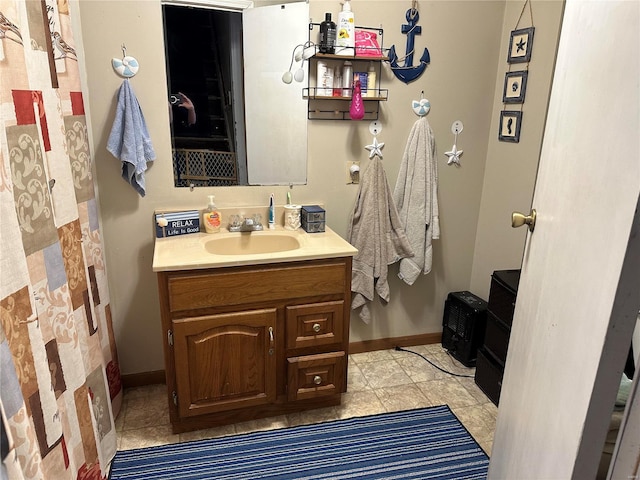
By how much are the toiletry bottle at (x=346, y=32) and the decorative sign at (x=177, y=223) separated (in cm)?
104

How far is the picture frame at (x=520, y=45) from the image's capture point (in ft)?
7.09

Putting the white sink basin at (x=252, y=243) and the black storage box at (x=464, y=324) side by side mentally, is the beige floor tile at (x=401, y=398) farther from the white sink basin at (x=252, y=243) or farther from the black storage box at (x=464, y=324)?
the white sink basin at (x=252, y=243)

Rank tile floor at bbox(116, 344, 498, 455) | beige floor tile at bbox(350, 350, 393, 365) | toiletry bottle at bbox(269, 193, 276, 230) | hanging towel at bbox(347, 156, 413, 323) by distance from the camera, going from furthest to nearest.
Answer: beige floor tile at bbox(350, 350, 393, 365) → hanging towel at bbox(347, 156, 413, 323) → toiletry bottle at bbox(269, 193, 276, 230) → tile floor at bbox(116, 344, 498, 455)

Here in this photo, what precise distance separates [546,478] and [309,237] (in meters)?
1.37

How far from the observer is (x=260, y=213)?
224cm

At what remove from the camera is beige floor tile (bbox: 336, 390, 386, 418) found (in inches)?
85.0

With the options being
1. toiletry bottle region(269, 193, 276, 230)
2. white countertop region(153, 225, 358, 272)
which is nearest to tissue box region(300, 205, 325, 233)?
white countertop region(153, 225, 358, 272)

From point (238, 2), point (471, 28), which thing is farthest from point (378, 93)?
point (238, 2)

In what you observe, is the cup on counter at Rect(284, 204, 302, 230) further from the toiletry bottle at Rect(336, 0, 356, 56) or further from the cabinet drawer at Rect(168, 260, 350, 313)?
the toiletry bottle at Rect(336, 0, 356, 56)

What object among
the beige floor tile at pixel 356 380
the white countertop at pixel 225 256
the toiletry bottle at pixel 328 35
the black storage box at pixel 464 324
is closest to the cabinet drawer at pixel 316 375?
the beige floor tile at pixel 356 380

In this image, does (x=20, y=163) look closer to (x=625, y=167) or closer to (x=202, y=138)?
(x=202, y=138)

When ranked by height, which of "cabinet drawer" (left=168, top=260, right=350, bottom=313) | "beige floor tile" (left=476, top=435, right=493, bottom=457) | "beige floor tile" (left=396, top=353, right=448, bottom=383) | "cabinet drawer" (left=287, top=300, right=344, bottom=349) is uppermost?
"cabinet drawer" (left=168, top=260, right=350, bottom=313)

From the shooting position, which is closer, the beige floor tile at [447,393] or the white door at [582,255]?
the white door at [582,255]

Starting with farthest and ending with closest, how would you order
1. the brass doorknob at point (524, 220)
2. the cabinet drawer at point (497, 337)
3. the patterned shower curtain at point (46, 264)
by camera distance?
the cabinet drawer at point (497, 337)
the brass doorknob at point (524, 220)
the patterned shower curtain at point (46, 264)
